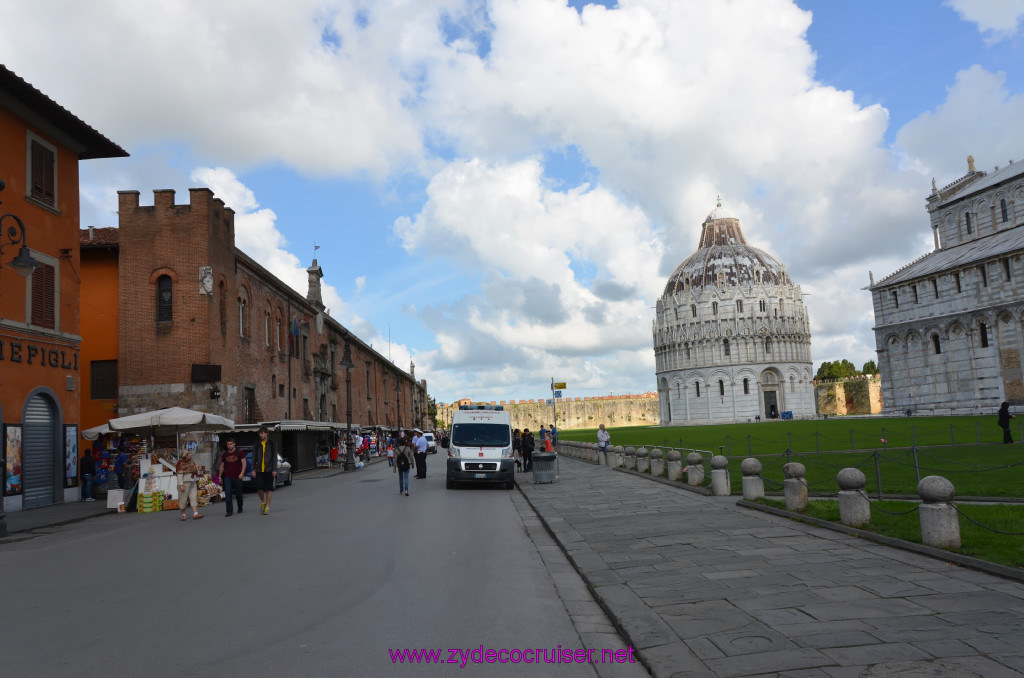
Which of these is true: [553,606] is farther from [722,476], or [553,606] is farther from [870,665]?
[722,476]

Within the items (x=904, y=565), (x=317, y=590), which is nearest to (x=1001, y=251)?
(x=904, y=565)

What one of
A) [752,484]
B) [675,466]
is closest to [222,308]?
[675,466]

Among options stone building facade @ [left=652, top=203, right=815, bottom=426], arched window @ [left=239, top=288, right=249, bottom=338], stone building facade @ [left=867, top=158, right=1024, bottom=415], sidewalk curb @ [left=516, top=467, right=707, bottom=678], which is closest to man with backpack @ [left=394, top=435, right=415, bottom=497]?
sidewalk curb @ [left=516, top=467, right=707, bottom=678]

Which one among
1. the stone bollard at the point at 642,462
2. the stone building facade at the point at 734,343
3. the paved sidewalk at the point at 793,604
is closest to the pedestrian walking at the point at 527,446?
the stone bollard at the point at 642,462

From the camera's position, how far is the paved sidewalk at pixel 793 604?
4.46m

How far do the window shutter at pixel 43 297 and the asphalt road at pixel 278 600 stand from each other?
8.61 metres

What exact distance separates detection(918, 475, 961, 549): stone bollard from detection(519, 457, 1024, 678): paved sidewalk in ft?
1.16

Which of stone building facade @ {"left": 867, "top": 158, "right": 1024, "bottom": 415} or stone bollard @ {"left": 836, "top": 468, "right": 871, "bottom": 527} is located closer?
stone bollard @ {"left": 836, "top": 468, "right": 871, "bottom": 527}

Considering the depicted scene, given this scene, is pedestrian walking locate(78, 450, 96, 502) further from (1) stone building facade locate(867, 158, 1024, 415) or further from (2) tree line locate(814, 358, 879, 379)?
(2) tree line locate(814, 358, 879, 379)

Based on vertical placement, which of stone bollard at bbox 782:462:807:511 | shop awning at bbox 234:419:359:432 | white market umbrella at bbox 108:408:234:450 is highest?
white market umbrella at bbox 108:408:234:450

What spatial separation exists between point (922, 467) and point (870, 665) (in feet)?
49.6

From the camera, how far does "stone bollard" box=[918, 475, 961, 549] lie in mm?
7598

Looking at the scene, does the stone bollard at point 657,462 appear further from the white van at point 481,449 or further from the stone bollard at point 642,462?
the white van at point 481,449

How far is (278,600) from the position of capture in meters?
6.82
